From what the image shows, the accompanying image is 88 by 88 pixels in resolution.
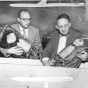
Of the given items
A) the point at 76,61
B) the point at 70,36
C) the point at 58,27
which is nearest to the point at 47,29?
the point at 58,27

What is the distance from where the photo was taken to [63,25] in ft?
4.62

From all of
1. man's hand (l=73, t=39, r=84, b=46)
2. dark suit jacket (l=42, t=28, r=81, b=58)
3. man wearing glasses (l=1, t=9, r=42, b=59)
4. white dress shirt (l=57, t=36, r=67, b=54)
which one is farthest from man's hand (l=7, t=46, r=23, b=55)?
man's hand (l=73, t=39, r=84, b=46)

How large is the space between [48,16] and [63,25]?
5.7 inches

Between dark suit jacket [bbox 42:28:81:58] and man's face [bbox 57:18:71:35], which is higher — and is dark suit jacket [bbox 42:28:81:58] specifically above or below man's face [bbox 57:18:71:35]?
below

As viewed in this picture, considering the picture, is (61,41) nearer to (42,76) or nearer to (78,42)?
(78,42)

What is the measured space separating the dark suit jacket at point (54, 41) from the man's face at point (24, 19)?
0.22 m

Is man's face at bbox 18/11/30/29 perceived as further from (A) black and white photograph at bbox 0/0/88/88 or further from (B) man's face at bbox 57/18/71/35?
(B) man's face at bbox 57/18/71/35

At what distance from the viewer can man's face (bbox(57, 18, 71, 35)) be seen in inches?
55.4

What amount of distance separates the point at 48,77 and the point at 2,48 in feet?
1.53

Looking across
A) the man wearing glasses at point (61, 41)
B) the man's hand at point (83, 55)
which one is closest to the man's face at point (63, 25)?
the man wearing glasses at point (61, 41)

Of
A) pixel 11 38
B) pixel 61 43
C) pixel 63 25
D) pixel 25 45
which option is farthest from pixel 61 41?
pixel 11 38

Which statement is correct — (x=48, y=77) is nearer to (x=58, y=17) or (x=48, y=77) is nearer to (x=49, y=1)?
(x=58, y=17)

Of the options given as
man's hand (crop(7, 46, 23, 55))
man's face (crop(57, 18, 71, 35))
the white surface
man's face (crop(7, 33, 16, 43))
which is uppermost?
man's face (crop(57, 18, 71, 35))

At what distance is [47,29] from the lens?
1.43 meters
